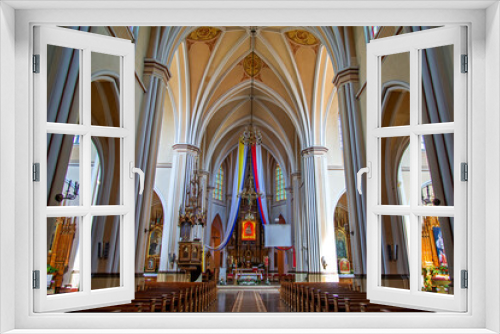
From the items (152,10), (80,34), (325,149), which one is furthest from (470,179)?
(325,149)

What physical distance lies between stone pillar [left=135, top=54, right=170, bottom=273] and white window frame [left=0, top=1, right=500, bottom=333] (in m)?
6.20

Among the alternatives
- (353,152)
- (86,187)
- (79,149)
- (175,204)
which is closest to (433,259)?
(353,152)

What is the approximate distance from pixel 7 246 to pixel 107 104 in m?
6.06

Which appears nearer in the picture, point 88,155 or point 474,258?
point 474,258

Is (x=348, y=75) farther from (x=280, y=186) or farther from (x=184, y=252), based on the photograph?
(x=280, y=186)

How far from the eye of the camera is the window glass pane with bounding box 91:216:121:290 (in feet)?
23.6

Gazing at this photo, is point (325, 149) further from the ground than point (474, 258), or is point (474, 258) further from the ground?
point (325, 149)

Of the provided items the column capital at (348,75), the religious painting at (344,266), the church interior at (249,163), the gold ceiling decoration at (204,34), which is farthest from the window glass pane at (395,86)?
the religious painting at (344,266)

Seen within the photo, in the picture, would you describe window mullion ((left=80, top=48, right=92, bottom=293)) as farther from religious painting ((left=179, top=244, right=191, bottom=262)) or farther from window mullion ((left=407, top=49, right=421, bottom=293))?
religious painting ((left=179, top=244, right=191, bottom=262))

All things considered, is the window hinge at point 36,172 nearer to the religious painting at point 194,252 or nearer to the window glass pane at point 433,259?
A: the window glass pane at point 433,259

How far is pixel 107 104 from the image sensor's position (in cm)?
843

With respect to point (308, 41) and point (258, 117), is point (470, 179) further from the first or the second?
point (258, 117)

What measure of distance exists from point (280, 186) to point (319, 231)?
14.0m

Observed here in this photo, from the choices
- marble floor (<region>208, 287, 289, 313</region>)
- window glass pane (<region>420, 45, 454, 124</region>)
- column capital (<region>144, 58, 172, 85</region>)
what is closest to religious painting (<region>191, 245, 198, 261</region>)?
marble floor (<region>208, 287, 289, 313</region>)
